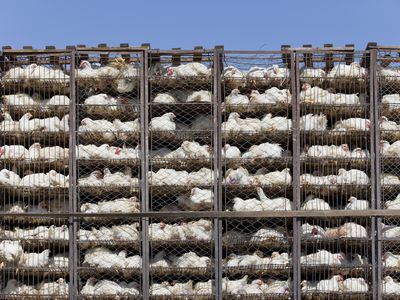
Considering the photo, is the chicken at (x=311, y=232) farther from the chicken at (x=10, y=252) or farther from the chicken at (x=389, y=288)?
the chicken at (x=10, y=252)

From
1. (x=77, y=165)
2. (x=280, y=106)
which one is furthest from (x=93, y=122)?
(x=280, y=106)

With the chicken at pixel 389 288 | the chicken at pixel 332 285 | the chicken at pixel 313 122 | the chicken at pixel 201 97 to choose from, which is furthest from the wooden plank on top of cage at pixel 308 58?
the chicken at pixel 389 288

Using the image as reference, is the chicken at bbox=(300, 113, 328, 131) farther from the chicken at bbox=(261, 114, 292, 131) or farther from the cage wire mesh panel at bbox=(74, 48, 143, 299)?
the cage wire mesh panel at bbox=(74, 48, 143, 299)

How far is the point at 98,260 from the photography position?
6.86m

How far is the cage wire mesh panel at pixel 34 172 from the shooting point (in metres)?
6.92

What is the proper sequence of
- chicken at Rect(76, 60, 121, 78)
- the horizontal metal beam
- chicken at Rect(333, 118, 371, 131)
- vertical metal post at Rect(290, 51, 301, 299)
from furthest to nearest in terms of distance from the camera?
→ chicken at Rect(76, 60, 121, 78)
chicken at Rect(333, 118, 371, 131)
vertical metal post at Rect(290, 51, 301, 299)
the horizontal metal beam

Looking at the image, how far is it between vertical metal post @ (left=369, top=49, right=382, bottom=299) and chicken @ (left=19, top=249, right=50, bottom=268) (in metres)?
2.87

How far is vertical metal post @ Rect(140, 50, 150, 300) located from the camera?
6.80 m

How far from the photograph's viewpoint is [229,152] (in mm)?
6977

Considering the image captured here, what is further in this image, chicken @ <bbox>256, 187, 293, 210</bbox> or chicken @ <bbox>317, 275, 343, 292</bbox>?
chicken @ <bbox>256, 187, 293, 210</bbox>

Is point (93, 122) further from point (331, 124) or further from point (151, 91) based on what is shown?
point (331, 124)

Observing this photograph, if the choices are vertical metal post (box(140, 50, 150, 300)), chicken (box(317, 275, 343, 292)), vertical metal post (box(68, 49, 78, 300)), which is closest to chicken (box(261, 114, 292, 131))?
vertical metal post (box(140, 50, 150, 300))

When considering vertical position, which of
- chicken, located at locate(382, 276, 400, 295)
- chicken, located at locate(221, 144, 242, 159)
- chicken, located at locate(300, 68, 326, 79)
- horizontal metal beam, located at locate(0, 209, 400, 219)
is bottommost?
chicken, located at locate(382, 276, 400, 295)

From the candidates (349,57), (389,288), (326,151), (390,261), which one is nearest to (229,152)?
(326,151)
